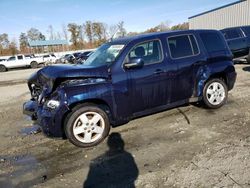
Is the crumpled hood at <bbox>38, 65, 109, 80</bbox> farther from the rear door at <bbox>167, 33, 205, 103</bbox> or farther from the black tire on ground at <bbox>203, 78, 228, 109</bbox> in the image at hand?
the black tire on ground at <bbox>203, 78, 228, 109</bbox>

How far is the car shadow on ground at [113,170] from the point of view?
3608 millimetres

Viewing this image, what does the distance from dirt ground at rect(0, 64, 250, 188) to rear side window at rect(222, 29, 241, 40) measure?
9.25m

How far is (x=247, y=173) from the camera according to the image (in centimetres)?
353

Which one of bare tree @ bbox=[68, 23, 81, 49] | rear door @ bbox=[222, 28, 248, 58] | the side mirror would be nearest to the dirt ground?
the side mirror

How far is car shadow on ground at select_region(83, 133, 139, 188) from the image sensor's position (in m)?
3.61

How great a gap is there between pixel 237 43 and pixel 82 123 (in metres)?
12.1

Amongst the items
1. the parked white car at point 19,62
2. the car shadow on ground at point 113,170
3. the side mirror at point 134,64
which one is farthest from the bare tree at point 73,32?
the car shadow on ground at point 113,170

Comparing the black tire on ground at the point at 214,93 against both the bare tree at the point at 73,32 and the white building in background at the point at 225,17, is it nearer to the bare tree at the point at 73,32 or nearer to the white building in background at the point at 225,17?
the white building in background at the point at 225,17

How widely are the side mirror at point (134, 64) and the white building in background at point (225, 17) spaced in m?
23.2

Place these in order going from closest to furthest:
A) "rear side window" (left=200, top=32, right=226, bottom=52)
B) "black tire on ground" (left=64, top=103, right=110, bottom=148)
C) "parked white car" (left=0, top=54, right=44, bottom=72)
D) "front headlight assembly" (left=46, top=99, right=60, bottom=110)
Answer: "front headlight assembly" (left=46, top=99, right=60, bottom=110)
"black tire on ground" (left=64, top=103, right=110, bottom=148)
"rear side window" (left=200, top=32, right=226, bottom=52)
"parked white car" (left=0, top=54, right=44, bottom=72)

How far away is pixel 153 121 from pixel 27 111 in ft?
8.81

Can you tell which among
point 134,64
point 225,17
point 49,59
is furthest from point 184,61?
point 49,59

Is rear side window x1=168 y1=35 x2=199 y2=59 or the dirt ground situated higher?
rear side window x1=168 y1=35 x2=199 y2=59

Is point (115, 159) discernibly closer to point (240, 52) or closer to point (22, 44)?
point (240, 52)
